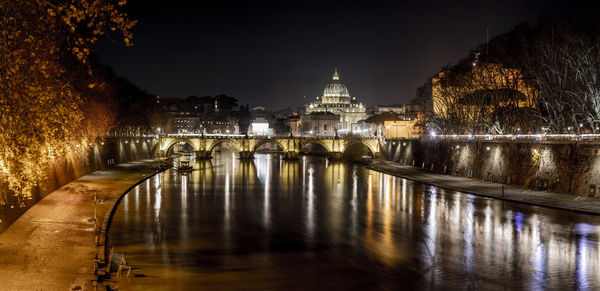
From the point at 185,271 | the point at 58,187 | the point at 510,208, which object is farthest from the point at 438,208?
the point at 58,187

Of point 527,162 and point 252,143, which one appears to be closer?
point 527,162

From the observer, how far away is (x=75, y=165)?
146 ft

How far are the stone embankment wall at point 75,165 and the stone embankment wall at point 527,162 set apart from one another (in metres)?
32.6

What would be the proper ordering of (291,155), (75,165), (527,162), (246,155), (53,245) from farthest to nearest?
(246,155) → (291,155) → (75,165) → (527,162) → (53,245)

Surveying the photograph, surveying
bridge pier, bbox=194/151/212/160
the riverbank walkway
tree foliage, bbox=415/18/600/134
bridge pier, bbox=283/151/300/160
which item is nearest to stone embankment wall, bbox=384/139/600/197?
tree foliage, bbox=415/18/600/134

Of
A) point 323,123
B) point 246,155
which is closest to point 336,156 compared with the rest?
point 246,155

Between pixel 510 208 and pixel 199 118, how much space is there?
5997 inches

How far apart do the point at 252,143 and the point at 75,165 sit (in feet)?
194

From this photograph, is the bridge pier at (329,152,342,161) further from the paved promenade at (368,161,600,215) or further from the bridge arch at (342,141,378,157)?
the paved promenade at (368,161,600,215)

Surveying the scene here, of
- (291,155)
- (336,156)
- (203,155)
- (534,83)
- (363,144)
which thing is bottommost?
(336,156)

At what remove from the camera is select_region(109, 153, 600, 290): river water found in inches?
758

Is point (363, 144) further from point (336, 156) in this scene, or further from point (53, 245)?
point (53, 245)

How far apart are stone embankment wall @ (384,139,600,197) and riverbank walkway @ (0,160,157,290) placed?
1192 inches

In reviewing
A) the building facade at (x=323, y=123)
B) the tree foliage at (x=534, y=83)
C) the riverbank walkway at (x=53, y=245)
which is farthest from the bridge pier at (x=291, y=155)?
the building facade at (x=323, y=123)
